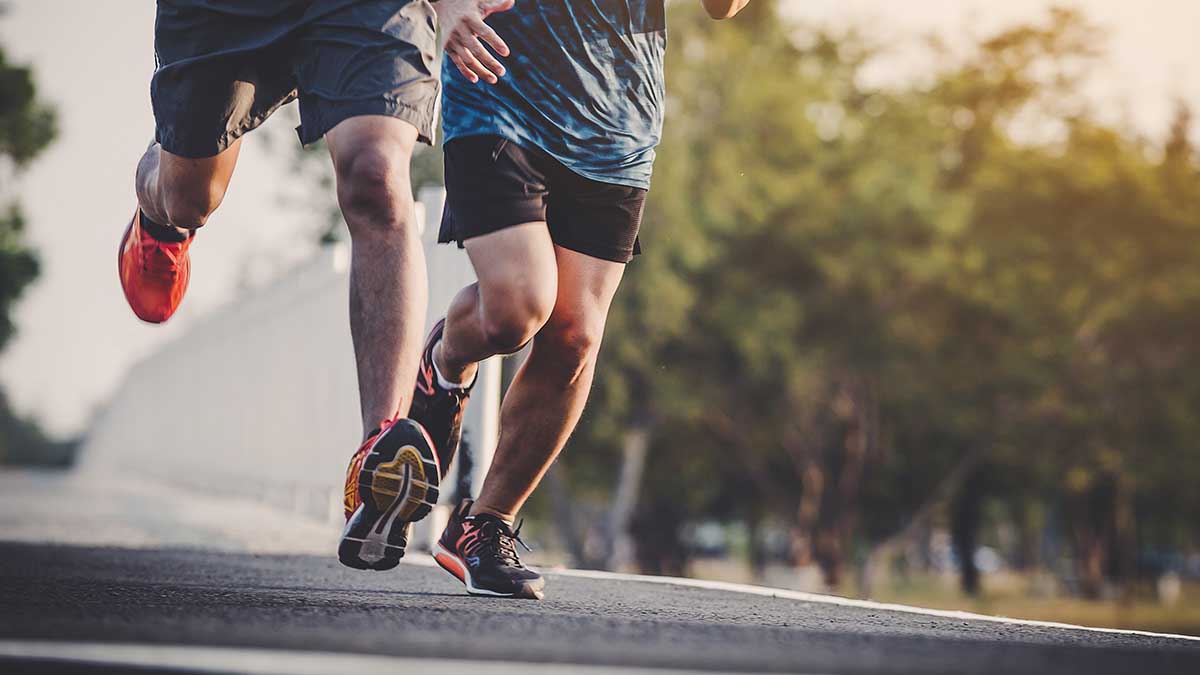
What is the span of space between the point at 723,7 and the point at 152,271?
1.77 metres

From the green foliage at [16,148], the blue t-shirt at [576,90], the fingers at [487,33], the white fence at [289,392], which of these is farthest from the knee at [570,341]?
the green foliage at [16,148]

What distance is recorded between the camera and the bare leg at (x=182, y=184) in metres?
3.94

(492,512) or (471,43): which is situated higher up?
(471,43)

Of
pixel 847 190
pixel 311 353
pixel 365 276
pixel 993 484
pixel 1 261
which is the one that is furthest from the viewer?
pixel 993 484

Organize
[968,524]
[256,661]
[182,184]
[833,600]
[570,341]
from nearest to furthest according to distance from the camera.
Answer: [256,661], [182,184], [570,341], [833,600], [968,524]

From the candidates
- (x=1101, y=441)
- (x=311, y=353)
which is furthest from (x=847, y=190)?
(x=311, y=353)

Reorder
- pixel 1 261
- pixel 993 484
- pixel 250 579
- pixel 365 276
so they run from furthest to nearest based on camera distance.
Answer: pixel 993 484 → pixel 1 261 → pixel 250 579 → pixel 365 276

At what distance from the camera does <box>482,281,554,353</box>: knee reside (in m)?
3.80

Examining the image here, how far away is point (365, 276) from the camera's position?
11.4 ft

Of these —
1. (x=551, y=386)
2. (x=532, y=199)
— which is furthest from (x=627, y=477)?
(x=532, y=199)

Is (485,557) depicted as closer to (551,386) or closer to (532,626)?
(551,386)

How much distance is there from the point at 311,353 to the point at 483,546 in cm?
521

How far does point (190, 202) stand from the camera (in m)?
4.09

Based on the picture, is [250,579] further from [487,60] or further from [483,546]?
[487,60]
